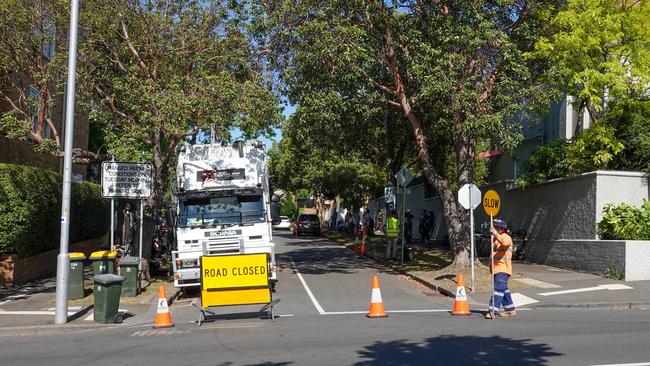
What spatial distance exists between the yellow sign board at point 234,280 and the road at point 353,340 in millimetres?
437

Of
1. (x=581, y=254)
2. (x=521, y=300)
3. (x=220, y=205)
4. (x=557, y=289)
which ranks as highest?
(x=220, y=205)

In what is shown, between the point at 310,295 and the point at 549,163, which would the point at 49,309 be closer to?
the point at 310,295

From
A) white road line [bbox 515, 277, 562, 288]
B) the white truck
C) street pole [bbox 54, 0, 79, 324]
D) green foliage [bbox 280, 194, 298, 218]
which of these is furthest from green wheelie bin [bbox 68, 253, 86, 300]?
green foliage [bbox 280, 194, 298, 218]

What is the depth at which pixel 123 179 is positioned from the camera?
16.3 metres

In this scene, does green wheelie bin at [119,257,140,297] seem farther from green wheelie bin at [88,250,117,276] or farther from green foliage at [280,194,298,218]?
green foliage at [280,194,298,218]

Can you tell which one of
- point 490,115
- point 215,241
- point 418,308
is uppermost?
point 490,115

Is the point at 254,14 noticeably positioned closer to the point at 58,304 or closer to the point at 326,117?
the point at 326,117

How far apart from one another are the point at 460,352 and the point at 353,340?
173 cm

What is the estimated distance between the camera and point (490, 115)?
17078mm

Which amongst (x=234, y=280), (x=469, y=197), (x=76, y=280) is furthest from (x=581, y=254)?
(x=76, y=280)

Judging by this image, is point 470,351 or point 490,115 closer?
point 470,351

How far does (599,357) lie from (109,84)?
50.6 ft

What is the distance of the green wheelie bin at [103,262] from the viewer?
15445mm

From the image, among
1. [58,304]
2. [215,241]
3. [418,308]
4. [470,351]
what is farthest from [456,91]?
[58,304]
